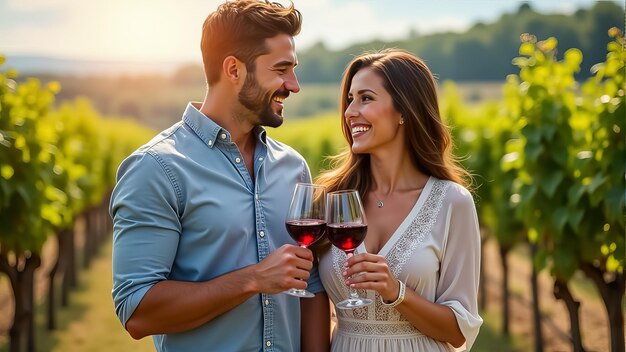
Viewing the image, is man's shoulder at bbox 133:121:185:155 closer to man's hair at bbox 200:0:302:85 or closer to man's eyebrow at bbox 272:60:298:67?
man's hair at bbox 200:0:302:85

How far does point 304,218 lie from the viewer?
279 centimetres

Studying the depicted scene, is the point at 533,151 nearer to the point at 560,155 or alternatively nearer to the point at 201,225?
the point at 560,155

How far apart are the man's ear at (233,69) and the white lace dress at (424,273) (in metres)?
0.86

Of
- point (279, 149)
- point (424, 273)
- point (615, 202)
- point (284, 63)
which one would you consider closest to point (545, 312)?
point (615, 202)

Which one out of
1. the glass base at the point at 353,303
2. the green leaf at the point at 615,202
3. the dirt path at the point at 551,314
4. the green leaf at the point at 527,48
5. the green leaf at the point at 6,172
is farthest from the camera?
the dirt path at the point at 551,314

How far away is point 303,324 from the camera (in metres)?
3.27

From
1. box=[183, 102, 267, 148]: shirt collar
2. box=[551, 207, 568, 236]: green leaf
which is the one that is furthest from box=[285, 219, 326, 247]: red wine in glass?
box=[551, 207, 568, 236]: green leaf

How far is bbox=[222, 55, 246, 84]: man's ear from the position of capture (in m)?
3.14

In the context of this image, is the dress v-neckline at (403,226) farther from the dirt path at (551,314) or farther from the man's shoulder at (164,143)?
the dirt path at (551,314)

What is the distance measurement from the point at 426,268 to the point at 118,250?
4.14 ft

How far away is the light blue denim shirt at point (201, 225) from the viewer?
2764mm

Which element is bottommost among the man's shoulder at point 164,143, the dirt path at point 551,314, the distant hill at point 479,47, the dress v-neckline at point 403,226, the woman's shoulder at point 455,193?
the dirt path at point 551,314

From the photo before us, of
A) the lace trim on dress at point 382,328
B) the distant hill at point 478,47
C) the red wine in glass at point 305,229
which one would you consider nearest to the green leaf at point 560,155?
the lace trim on dress at point 382,328

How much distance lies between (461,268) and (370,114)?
0.77 meters
